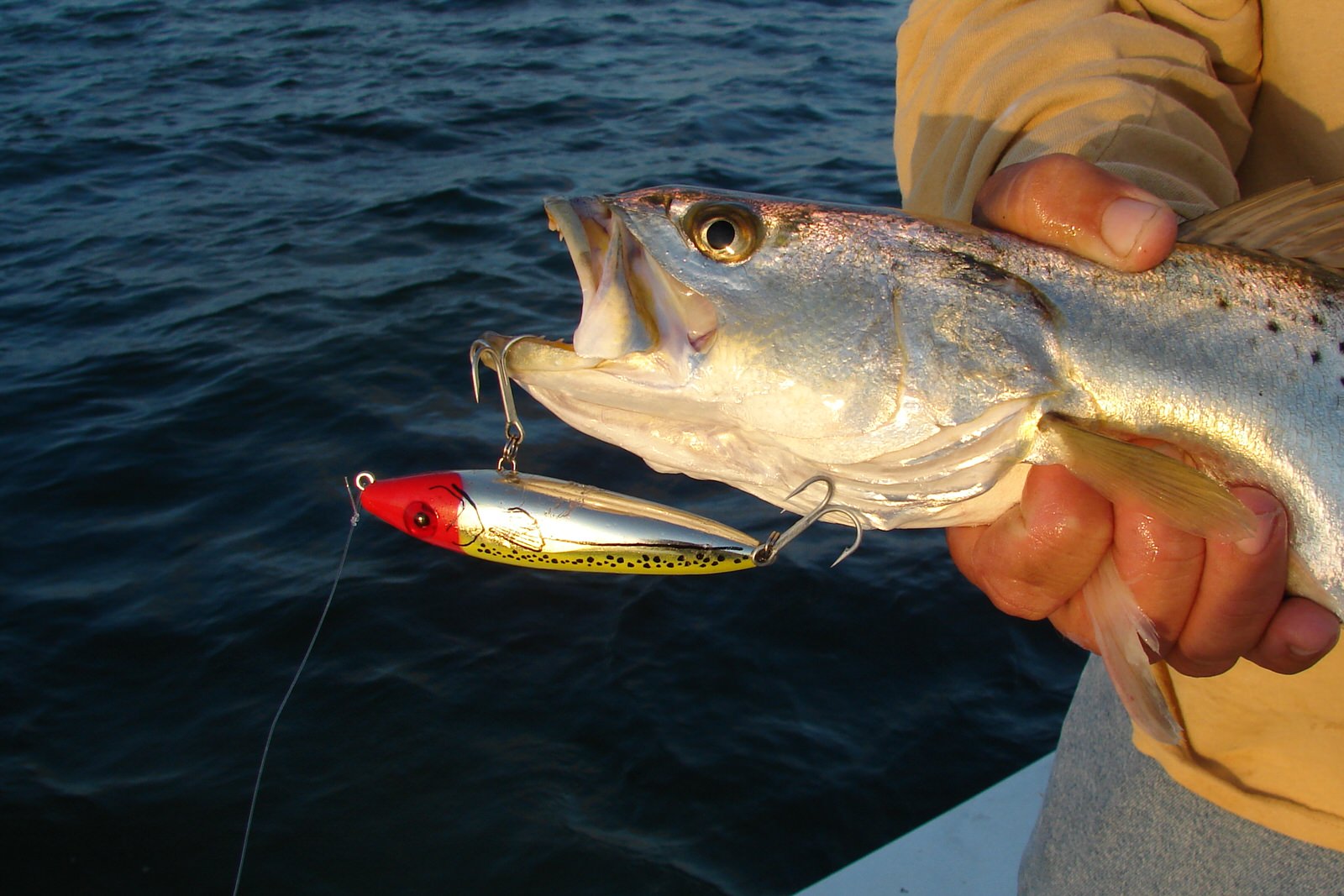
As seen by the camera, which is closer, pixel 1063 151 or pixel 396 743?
pixel 1063 151

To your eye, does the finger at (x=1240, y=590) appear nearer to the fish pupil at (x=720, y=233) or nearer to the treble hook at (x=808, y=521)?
the treble hook at (x=808, y=521)

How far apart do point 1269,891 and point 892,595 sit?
3.32 m

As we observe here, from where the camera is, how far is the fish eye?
2.14 metres

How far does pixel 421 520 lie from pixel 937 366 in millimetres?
1246

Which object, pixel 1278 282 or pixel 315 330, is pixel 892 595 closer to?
pixel 1278 282

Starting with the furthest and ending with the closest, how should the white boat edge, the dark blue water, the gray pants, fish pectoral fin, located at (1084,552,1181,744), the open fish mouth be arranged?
the dark blue water → the white boat edge → the gray pants → fish pectoral fin, located at (1084,552,1181,744) → the open fish mouth

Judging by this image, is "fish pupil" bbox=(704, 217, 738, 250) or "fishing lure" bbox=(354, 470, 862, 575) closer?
"fish pupil" bbox=(704, 217, 738, 250)

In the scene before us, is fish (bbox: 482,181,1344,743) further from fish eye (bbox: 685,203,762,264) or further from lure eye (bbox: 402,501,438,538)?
lure eye (bbox: 402,501,438,538)

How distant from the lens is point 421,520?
8.10 feet

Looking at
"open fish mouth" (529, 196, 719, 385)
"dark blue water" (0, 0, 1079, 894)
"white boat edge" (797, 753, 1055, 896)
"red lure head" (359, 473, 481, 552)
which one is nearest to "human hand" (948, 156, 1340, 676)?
"open fish mouth" (529, 196, 719, 385)

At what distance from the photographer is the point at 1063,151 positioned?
2590 millimetres

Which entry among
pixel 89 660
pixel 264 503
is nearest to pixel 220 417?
pixel 264 503

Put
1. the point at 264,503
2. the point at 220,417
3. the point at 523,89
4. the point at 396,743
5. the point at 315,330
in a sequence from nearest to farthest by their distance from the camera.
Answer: the point at 396,743, the point at 264,503, the point at 220,417, the point at 315,330, the point at 523,89

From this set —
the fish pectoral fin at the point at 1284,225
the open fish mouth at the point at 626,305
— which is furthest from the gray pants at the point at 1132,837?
the open fish mouth at the point at 626,305
